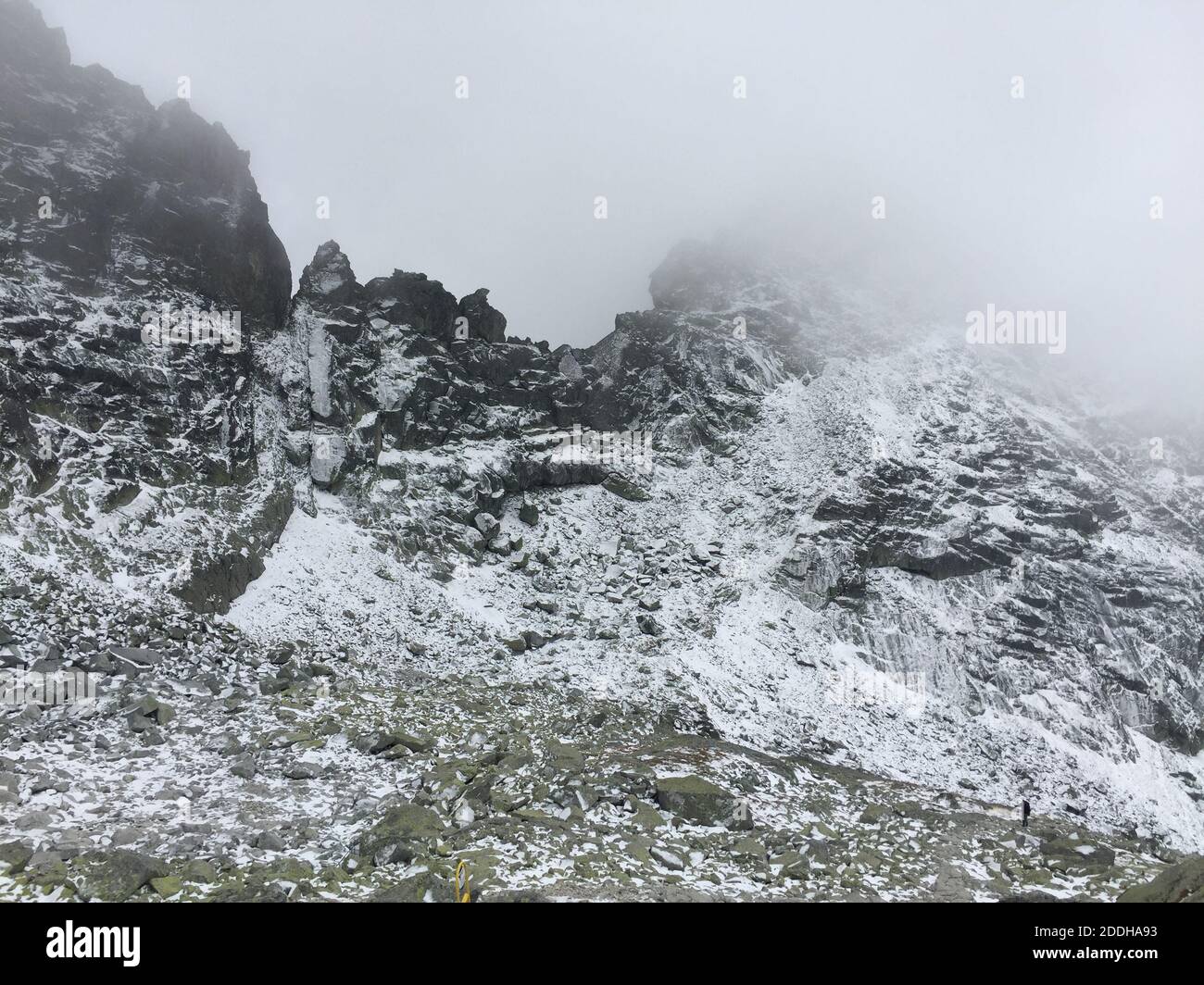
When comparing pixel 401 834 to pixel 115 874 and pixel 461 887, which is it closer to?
pixel 461 887

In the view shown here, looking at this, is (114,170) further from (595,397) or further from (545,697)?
(545,697)

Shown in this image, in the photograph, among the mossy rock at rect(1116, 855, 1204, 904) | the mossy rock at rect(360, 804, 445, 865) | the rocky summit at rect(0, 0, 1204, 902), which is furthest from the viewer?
the rocky summit at rect(0, 0, 1204, 902)

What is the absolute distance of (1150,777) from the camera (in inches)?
1093

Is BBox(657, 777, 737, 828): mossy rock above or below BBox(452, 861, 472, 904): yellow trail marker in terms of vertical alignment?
below

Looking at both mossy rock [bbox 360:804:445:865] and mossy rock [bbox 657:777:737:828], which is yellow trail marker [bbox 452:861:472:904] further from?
mossy rock [bbox 657:777:737:828]

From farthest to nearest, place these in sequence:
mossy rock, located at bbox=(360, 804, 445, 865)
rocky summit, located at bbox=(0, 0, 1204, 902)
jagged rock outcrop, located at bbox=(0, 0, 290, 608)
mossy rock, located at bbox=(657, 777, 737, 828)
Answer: jagged rock outcrop, located at bbox=(0, 0, 290, 608)
mossy rock, located at bbox=(657, 777, 737, 828)
rocky summit, located at bbox=(0, 0, 1204, 902)
mossy rock, located at bbox=(360, 804, 445, 865)

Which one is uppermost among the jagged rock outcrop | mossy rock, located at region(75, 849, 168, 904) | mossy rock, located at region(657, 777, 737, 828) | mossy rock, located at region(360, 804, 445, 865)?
the jagged rock outcrop

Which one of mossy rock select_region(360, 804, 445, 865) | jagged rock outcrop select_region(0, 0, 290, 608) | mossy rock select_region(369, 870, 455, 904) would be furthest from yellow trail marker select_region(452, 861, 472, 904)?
jagged rock outcrop select_region(0, 0, 290, 608)

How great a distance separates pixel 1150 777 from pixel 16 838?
38.8 m

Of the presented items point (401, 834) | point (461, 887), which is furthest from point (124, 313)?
point (461, 887)

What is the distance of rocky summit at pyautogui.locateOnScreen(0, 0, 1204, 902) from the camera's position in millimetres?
15031

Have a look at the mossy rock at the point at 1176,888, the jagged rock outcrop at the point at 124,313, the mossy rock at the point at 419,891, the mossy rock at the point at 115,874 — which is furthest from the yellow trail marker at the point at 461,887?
the jagged rock outcrop at the point at 124,313

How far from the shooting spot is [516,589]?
32.5 meters
